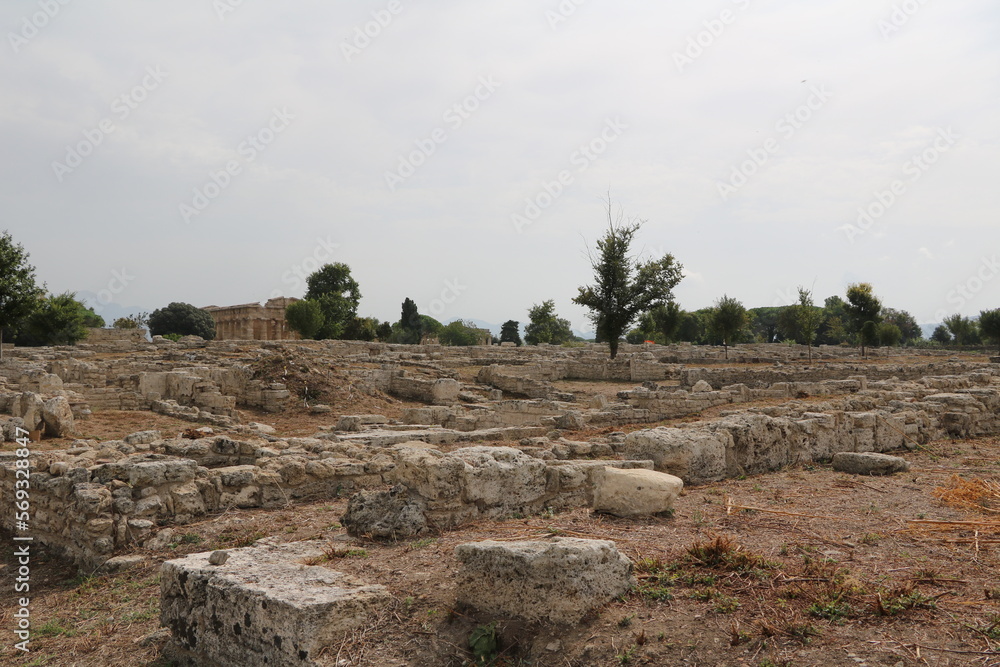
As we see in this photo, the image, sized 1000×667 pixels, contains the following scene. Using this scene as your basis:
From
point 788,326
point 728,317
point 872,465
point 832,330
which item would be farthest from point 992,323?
point 872,465

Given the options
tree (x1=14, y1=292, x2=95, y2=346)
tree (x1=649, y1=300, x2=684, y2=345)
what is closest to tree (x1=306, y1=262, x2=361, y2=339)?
tree (x1=14, y1=292, x2=95, y2=346)

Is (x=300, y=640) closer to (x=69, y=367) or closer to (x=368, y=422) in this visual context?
(x=368, y=422)

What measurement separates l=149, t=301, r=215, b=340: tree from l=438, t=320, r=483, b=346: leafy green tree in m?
30.2

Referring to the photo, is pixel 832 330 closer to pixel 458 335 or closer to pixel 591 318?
pixel 458 335

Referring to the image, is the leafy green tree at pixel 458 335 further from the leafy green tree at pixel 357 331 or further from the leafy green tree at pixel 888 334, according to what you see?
the leafy green tree at pixel 888 334

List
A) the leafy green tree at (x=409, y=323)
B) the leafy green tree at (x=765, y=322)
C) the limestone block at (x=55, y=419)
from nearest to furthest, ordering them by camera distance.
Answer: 1. the limestone block at (x=55, y=419)
2. the leafy green tree at (x=409, y=323)
3. the leafy green tree at (x=765, y=322)

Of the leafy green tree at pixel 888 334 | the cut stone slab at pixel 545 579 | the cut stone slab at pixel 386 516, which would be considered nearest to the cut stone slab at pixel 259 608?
the cut stone slab at pixel 545 579

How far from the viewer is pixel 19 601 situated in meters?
5.64

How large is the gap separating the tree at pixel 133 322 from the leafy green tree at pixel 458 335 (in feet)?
116

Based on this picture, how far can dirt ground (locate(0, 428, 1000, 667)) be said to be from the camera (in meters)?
3.25

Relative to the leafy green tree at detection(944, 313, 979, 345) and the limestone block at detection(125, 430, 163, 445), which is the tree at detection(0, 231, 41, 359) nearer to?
the limestone block at detection(125, 430, 163, 445)

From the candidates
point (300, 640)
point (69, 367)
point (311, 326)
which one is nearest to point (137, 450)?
point (300, 640)

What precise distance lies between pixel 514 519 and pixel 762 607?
2.57 metres

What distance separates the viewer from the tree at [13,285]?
76.8 ft
